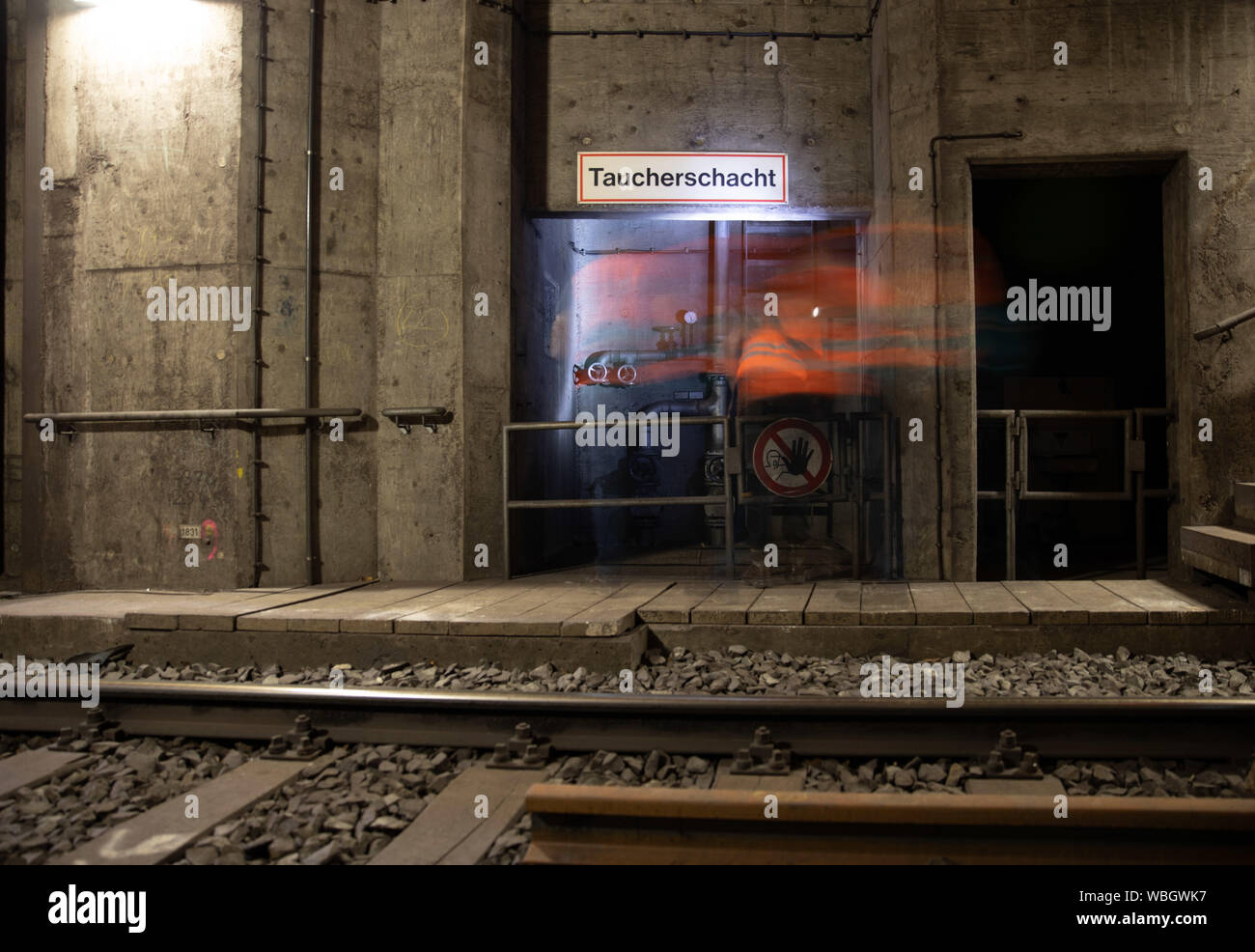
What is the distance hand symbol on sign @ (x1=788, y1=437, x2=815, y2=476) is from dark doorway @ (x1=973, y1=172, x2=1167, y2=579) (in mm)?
3321

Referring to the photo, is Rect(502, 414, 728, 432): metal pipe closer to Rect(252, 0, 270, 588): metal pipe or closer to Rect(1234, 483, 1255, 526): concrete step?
Rect(252, 0, 270, 588): metal pipe

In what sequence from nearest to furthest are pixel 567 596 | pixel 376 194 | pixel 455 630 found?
1. pixel 455 630
2. pixel 567 596
3. pixel 376 194

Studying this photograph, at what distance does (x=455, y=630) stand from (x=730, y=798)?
264cm

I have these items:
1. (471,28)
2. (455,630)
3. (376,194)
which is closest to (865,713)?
(455,630)

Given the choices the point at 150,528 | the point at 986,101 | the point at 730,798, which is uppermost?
the point at 986,101

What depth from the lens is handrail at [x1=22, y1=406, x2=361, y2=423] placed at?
6344 millimetres

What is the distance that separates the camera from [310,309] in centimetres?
662

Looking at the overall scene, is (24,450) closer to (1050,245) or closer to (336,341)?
(336,341)

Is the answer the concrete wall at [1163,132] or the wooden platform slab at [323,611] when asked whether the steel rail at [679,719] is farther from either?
the concrete wall at [1163,132]

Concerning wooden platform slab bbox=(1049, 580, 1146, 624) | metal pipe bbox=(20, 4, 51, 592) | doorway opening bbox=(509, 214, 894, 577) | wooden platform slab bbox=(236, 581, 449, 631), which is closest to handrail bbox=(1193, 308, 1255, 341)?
wooden platform slab bbox=(1049, 580, 1146, 624)

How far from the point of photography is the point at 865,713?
333cm

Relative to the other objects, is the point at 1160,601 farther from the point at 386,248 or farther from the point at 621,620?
the point at 386,248

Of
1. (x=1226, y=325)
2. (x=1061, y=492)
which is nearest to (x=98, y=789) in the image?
(x=1061, y=492)

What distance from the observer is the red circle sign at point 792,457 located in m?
6.16
